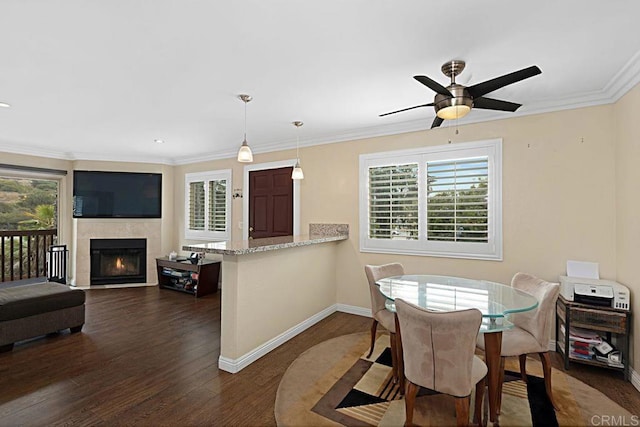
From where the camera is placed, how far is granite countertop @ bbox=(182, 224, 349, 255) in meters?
2.63

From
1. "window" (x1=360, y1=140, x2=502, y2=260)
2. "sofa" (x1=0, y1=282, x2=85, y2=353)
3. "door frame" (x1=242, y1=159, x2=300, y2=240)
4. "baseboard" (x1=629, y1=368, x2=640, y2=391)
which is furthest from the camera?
"door frame" (x1=242, y1=159, x2=300, y2=240)

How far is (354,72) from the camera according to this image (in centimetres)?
260

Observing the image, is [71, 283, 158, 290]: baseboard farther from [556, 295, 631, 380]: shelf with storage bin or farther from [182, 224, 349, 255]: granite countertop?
[556, 295, 631, 380]: shelf with storage bin

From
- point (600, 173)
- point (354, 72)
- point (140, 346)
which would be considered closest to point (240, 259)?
point (140, 346)

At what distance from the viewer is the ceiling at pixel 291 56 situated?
1.82m

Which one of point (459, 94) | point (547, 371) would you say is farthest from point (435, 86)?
point (547, 371)

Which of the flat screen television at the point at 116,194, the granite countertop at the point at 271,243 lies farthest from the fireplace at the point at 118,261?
the granite countertop at the point at 271,243

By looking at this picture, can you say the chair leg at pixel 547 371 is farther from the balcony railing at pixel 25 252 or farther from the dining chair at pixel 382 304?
the balcony railing at pixel 25 252

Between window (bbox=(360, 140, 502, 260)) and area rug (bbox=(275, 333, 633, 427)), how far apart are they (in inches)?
54.4

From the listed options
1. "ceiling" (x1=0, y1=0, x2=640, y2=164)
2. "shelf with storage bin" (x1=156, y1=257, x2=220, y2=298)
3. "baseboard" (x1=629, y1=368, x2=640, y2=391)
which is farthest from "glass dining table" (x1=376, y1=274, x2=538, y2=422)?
"shelf with storage bin" (x1=156, y1=257, x2=220, y2=298)

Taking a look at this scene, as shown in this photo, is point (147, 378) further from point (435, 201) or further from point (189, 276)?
point (435, 201)

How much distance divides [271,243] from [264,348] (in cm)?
108

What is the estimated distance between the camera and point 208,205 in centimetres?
607

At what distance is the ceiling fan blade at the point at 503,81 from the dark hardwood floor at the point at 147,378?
2.55 metres
